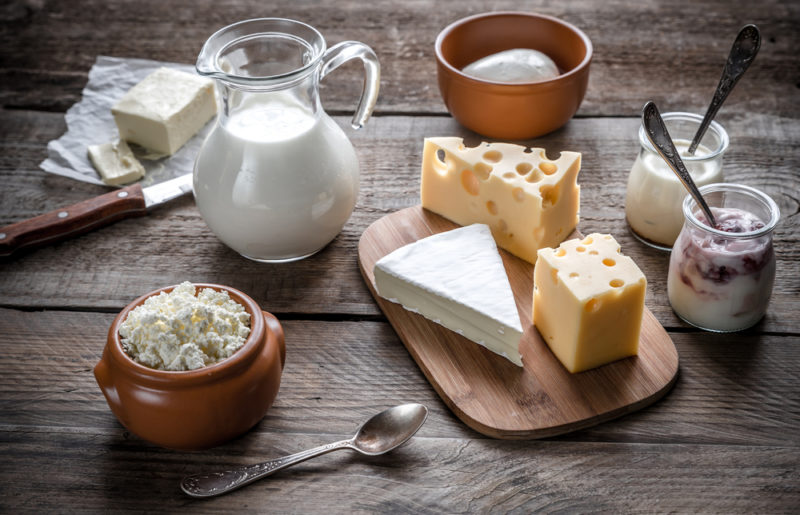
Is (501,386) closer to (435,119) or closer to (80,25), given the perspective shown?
(435,119)

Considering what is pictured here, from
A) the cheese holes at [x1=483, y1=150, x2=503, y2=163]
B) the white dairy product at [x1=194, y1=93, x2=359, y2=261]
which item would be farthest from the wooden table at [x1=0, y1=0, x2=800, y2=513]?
the cheese holes at [x1=483, y1=150, x2=503, y2=163]

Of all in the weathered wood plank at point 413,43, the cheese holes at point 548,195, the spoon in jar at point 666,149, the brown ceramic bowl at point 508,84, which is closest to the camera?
the spoon in jar at point 666,149

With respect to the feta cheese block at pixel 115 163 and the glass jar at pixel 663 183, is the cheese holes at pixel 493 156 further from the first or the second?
the feta cheese block at pixel 115 163

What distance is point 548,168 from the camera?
150 centimetres

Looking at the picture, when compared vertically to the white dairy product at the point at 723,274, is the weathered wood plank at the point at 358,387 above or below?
below

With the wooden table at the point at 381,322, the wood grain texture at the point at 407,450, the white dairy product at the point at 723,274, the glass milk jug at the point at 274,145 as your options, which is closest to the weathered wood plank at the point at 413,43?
the wooden table at the point at 381,322

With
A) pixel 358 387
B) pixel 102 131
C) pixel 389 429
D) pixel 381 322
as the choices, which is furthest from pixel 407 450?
pixel 102 131

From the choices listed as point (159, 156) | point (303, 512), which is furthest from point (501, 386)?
point (159, 156)

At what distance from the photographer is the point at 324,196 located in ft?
4.75

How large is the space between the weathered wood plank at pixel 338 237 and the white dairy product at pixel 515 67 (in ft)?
0.45

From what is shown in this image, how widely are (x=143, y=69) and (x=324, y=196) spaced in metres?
0.89

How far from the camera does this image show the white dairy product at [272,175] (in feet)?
4.57

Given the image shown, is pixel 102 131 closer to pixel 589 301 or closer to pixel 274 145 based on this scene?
pixel 274 145

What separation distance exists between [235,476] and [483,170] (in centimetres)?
69
